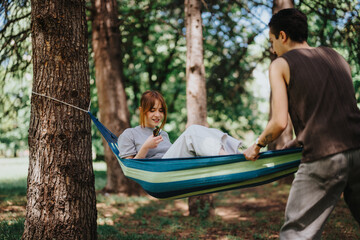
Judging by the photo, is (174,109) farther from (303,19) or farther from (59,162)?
(303,19)

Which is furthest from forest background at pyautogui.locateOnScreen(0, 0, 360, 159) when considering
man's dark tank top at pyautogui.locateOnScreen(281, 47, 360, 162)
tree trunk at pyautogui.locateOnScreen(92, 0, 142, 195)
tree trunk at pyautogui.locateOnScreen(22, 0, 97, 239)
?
man's dark tank top at pyautogui.locateOnScreen(281, 47, 360, 162)

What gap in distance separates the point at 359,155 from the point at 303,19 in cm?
73

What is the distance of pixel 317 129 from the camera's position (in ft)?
4.91

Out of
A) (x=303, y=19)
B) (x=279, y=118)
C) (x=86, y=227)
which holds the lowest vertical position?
(x=86, y=227)

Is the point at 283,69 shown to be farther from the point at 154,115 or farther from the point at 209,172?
the point at 154,115

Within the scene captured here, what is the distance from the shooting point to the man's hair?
1.66 metres

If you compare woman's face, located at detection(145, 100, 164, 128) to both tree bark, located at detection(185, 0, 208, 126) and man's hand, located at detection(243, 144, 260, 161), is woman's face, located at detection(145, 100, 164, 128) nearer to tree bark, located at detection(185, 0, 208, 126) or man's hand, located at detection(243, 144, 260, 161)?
man's hand, located at detection(243, 144, 260, 161)

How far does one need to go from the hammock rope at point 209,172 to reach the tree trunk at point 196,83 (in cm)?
213

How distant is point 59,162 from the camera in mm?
2336

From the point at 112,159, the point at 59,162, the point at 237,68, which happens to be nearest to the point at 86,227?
the point at 59,162

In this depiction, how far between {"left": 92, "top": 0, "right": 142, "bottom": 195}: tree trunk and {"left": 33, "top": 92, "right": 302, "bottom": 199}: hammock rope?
3.59 metres

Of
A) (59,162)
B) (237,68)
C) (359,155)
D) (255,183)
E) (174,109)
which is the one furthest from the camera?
(174,109)

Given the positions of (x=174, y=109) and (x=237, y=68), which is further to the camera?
(x=174, y=109)

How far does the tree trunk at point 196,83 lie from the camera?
439 cm
